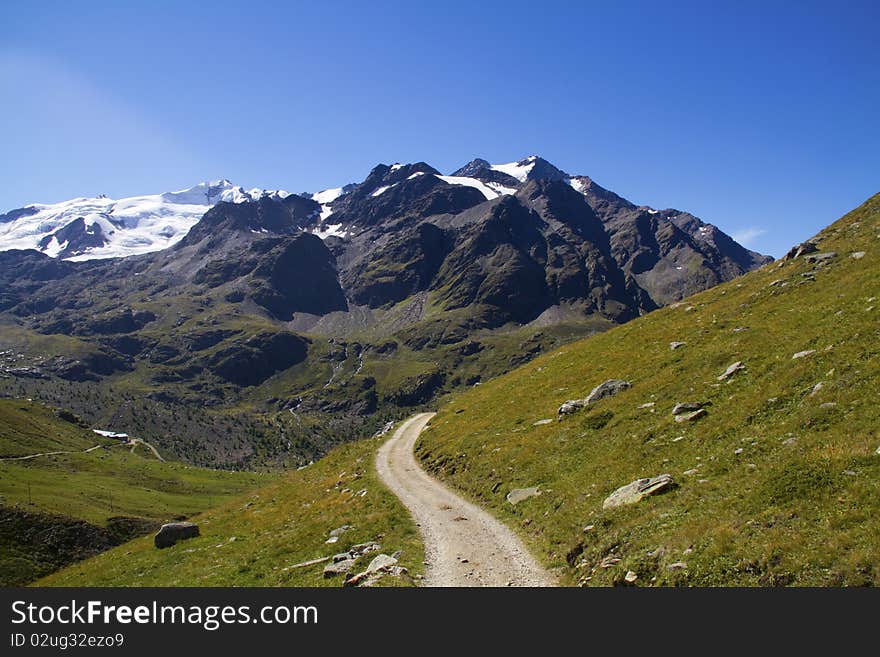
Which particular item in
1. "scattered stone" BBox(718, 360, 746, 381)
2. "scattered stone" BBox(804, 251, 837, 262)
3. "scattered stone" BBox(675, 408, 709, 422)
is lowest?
"scattered stone" BBox(675, 408, 709, 422)

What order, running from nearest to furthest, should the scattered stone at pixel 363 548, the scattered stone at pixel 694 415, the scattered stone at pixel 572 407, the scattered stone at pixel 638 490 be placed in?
the scattered stone at pixel 638 490 < the scattered stone at pixel 363 548 < the scattered stone at pixel 694 415 < the scattered stone at pixel 572 407

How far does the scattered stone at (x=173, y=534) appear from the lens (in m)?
39.9

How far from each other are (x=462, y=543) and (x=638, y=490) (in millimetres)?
8889

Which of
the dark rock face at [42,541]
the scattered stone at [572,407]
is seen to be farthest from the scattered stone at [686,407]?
the dark rock face at [42,541]

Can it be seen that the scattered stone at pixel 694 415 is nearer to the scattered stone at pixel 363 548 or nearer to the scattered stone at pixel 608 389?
the scattered stone at pixel 608 389

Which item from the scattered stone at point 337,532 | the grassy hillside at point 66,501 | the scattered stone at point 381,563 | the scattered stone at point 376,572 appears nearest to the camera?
the scattered stone at point 376,572

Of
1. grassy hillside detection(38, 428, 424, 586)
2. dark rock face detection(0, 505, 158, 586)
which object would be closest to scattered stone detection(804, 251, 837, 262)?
grassy hillside detection(38, 428, 424, 586)

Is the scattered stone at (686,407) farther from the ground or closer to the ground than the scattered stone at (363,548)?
farther from the ground

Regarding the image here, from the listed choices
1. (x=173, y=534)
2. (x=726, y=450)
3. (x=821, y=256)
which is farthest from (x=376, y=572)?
(x=821, y=256)

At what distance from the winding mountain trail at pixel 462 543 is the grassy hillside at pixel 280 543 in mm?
976

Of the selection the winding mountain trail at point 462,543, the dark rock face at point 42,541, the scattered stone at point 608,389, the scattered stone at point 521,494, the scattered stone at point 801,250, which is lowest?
the dark rock face at point 42,541

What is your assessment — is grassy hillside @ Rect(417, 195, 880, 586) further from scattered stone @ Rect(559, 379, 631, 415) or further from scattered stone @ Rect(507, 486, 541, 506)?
scattered stone @ Rect(559, 379, 631, 415)

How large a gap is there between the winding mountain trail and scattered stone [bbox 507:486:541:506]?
5.51 ft

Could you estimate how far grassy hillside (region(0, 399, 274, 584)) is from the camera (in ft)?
256
